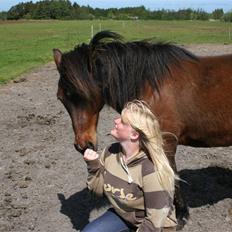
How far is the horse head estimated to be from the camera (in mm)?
3701

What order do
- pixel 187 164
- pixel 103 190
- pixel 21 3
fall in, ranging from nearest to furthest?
pixel 103 190 → pixel 187 164 → pixel 21 3

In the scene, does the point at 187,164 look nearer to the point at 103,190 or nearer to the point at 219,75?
the point at 219,75

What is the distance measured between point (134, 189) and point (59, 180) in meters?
2.69

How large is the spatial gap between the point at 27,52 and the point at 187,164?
46.9 ft

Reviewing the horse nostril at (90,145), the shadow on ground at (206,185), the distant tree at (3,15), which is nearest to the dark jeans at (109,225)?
the horse nostril at (90,145)

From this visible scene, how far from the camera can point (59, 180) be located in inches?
213

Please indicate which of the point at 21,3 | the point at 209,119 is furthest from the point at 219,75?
the point at 21,3

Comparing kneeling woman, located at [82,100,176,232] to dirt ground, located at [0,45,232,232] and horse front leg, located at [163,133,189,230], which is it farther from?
dirt ground, located at [0,45,232,232]

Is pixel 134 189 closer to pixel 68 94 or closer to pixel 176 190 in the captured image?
pixel 68 94

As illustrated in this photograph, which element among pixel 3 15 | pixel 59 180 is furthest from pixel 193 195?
pixel 3 15

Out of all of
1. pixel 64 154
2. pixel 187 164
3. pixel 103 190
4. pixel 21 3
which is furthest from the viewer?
pixel 21 3

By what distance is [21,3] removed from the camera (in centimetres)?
8475

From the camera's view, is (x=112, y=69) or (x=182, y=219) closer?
(x=112, y=69)

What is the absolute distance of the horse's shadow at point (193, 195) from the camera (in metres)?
4.65
